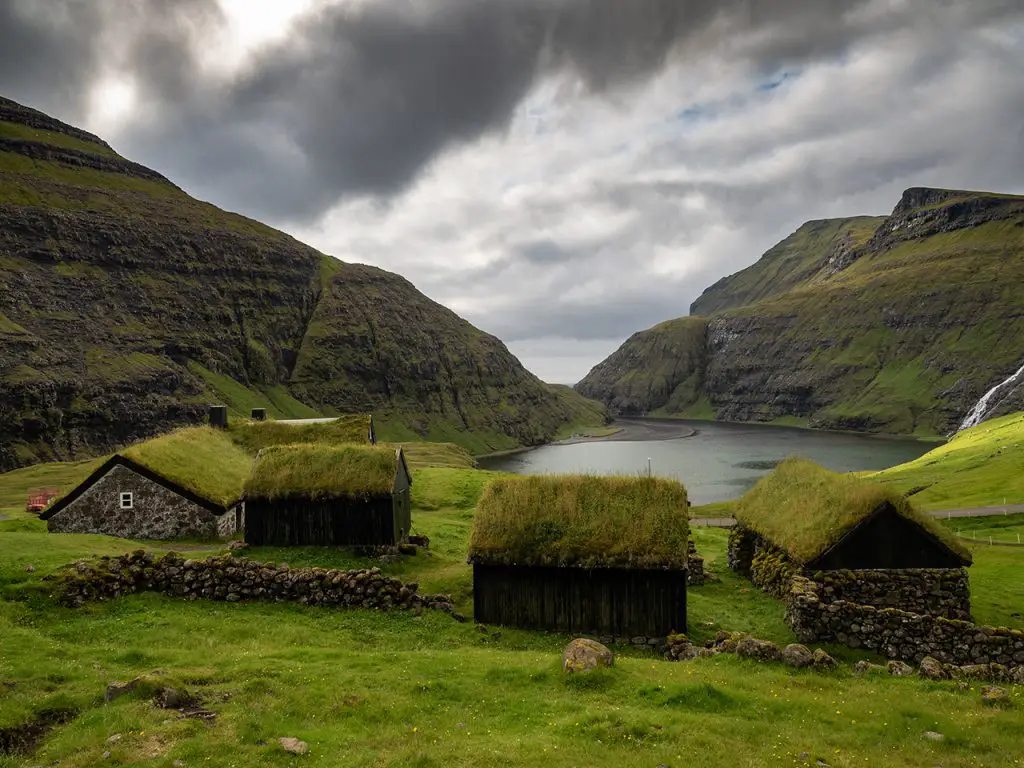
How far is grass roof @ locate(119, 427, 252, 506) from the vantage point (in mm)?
40781

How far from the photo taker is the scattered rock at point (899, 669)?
64.6ft

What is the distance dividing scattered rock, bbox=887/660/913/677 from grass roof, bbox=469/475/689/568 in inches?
297

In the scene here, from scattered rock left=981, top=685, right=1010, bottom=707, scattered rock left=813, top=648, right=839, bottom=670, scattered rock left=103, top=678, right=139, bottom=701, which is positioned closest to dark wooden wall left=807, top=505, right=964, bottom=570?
scattered rock left=813, top=648, right=839, bottom=670

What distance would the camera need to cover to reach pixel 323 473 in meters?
36.8

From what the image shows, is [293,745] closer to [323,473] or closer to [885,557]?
[323,473]

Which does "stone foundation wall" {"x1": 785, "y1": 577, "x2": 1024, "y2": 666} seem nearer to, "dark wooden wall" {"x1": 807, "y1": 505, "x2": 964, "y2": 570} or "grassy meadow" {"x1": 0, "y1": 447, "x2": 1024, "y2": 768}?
"grassy meadow" {"x1": 0, "y1": 447, "x2": 1024, "y2": 768}

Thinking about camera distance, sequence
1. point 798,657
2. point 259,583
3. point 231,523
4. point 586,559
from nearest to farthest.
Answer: point 798,657 → point 586,559 → point 259,583 → point 231,523

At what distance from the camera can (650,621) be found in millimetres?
25766

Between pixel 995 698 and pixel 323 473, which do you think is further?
pixel 323 473

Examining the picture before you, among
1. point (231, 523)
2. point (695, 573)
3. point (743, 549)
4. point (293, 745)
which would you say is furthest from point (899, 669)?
point (231, 523)

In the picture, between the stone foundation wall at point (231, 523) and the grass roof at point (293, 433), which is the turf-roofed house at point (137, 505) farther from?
the grass roof at point (293, 433)

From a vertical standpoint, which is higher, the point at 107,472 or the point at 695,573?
the point at 107,472

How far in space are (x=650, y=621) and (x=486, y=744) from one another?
1353 cm

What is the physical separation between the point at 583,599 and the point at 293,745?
1488 cm
